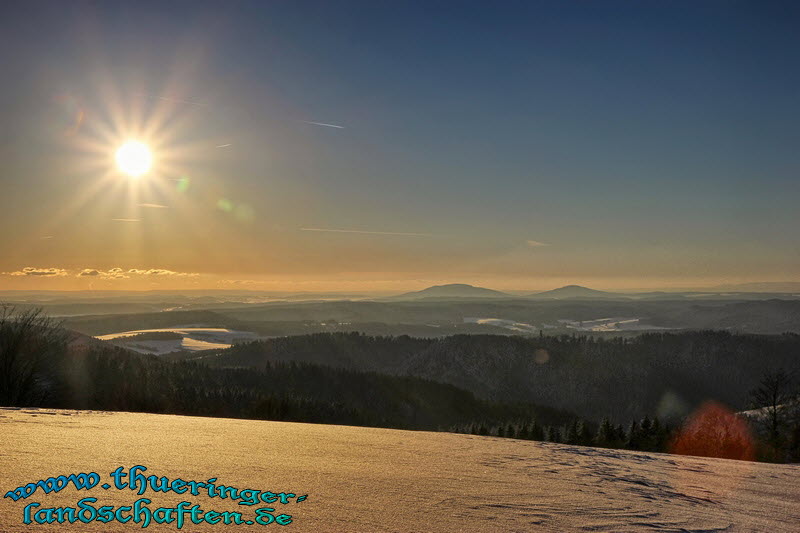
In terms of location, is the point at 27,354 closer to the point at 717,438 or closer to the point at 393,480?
the point at 393,480

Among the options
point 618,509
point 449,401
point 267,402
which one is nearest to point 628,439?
point 267,402

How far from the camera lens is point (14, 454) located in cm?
604

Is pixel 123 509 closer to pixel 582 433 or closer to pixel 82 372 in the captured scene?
pixel 82 372

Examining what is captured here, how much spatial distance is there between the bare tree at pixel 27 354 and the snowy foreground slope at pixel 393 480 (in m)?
11.2

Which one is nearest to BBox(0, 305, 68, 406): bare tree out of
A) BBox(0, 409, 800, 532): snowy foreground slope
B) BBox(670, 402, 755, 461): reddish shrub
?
BBox(0, 409, 800, 532): snowy foreground slope

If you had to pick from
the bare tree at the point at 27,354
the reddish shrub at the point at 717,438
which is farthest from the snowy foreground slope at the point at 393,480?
the reddish shrub at the point at 717,438

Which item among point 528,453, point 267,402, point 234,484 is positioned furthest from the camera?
point 267,402

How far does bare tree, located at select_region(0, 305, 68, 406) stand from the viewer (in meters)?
19.4

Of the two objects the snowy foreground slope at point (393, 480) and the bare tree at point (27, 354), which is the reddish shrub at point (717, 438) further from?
the bare tree at point (27, 354)

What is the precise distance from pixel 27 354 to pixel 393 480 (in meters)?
20.8

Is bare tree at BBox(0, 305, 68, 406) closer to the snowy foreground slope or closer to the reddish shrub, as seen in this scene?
the snowy foreground slope

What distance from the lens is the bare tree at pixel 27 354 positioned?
19375 mm

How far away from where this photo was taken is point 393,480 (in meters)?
6.01

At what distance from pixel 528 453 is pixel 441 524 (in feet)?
20.2
